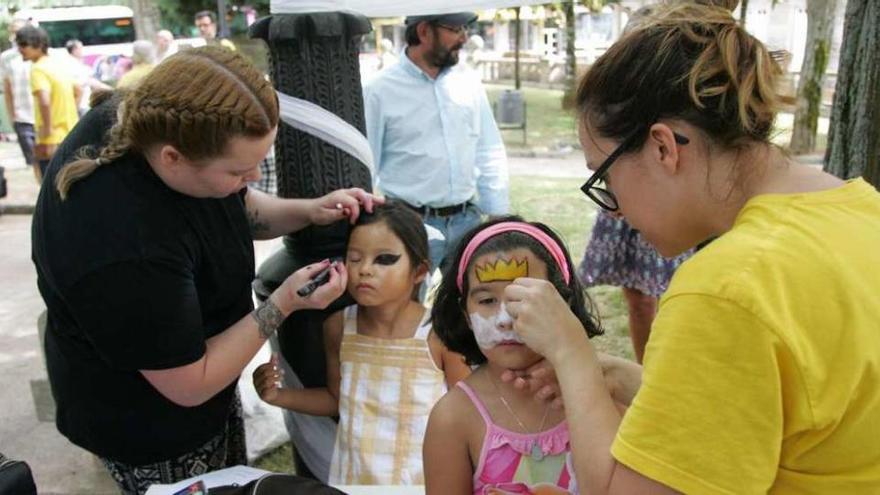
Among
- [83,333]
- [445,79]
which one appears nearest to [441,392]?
[83,333]

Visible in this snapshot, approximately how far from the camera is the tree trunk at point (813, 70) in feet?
37.5

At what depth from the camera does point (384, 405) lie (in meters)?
2.20

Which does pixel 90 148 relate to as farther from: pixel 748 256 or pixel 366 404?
pixel 748 256

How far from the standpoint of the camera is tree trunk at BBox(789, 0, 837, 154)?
11.4 metres

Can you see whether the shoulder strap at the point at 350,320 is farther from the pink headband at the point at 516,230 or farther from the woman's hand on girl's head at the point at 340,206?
the pink headband at the point at 516,230

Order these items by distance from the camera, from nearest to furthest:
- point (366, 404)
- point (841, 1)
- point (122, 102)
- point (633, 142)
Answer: point (633, 142) → point (122, 102) → point (366, 404) → point (841, 1)

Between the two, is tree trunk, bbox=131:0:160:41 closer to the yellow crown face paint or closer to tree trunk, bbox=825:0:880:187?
tree trunk, bbox=825:0:880:187

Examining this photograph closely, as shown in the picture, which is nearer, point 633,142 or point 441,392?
point 633,142

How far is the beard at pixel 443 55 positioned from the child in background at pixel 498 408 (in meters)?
2.33

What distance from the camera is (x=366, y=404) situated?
2199 mm

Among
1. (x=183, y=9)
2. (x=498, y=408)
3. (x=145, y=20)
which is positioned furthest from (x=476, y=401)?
(x=183, y=9)

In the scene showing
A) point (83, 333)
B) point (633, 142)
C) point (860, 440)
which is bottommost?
point (83, 333)

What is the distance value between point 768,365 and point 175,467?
5.04 feet

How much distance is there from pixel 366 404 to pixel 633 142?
1.33m
